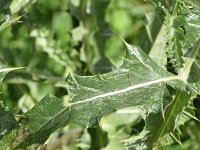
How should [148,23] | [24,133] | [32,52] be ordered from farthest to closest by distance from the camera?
[32,52], [148,23], [24,133]

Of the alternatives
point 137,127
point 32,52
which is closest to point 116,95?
point 137,127

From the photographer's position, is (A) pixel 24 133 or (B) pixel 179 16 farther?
(A) pixel 24 133

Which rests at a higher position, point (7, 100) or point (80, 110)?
point (80, 110)

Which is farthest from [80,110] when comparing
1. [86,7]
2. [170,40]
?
[86,7]

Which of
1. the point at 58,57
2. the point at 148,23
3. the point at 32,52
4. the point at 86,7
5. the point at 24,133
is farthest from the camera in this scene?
the point at 32,52

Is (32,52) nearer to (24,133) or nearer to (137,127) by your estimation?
(137,127)

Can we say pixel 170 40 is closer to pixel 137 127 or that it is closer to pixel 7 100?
pixel 137 127

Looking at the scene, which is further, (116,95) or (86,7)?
(86,7)

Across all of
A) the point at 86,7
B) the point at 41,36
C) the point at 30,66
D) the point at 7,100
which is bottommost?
the point at 7,100

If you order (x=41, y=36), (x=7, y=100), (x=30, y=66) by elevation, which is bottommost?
(x=7, y=100)
